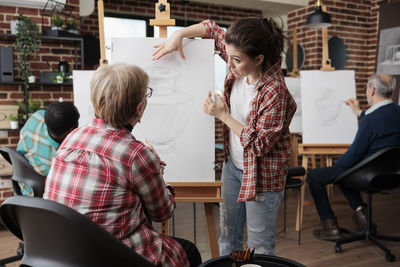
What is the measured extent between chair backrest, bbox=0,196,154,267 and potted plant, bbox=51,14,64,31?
9.52ft

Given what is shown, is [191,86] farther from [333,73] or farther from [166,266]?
[333,73]

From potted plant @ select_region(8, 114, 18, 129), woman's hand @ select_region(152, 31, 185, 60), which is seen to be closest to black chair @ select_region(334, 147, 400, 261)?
woman's hand @ select_region(152, 31, 185, 60)

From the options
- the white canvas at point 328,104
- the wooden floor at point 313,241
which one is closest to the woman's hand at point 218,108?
the wooden floor at point 313,241

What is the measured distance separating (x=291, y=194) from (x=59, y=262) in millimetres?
4011

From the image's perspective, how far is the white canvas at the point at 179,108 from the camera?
180 cm

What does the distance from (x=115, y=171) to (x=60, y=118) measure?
123 cm

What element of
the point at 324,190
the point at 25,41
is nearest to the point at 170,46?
the point at 324,190

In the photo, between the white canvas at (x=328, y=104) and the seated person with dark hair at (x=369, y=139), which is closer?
the seated person with dark hair at (x=369, y=139)

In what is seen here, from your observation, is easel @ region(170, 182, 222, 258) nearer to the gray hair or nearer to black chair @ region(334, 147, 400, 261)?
black chair @ region(334, 147, 400, 261)

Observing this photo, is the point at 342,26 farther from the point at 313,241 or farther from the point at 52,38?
the point at 52,38

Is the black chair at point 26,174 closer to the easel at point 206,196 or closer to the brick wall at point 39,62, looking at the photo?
the easel at point 206,196

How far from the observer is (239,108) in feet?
Answer: 5.46

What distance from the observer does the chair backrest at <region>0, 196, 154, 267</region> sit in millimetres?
899

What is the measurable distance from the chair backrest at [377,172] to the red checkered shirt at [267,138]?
1421 mm
